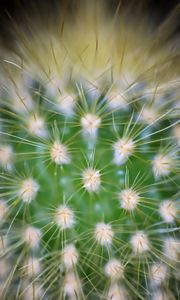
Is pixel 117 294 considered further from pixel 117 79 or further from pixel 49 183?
pixel 117 79

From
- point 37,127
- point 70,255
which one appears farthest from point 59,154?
point 70,255

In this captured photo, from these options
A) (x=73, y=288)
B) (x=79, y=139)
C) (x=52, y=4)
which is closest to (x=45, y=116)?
(x=79, y=139)

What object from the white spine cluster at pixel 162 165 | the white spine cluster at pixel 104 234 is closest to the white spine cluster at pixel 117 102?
the white spine cluster at pixel 162 165

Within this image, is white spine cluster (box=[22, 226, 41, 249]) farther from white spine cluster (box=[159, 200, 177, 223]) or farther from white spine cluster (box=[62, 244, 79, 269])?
white spine cluster (box=[159, 200, 177, 223])

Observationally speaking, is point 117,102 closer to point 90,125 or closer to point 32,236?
point 90,125

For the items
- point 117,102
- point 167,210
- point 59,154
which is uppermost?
point 117,102

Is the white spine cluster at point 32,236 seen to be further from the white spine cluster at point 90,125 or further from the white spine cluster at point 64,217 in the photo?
the white spine cluster at point 90,125
